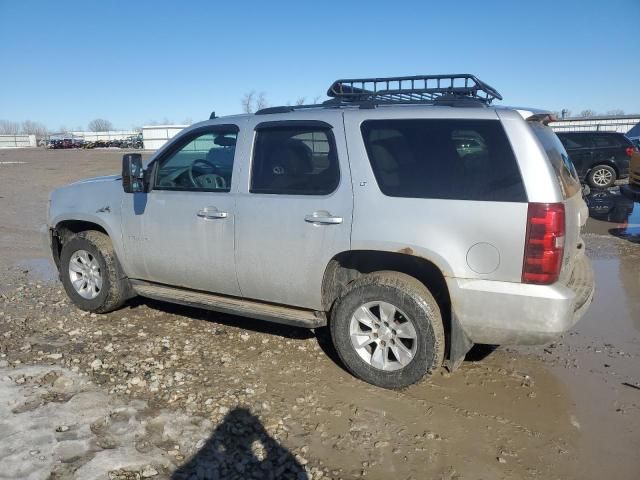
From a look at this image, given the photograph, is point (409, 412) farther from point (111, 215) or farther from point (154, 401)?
point (111, 215)

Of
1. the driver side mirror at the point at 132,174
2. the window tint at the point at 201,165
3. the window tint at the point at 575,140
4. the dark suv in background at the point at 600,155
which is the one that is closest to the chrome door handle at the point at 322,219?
the window tint at the point at 201,165

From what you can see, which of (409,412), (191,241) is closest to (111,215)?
(191,241)

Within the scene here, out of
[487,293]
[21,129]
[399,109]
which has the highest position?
[21,129]

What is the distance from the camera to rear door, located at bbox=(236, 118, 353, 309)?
144 inches

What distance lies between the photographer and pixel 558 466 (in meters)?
2.81

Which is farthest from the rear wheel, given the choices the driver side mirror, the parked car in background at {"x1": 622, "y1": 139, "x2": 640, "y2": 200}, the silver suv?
the driver side mirror

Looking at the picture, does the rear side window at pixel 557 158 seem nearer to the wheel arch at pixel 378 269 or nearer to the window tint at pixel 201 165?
the wheel arch at pixel 378 269

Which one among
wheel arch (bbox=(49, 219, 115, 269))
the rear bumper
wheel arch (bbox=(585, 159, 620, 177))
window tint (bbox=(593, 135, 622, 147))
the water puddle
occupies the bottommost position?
the water puddle

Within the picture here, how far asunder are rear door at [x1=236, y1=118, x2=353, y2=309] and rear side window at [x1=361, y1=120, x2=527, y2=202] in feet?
0.97

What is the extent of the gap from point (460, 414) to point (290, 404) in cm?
114

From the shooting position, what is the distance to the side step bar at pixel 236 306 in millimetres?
3891

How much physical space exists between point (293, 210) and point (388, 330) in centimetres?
112

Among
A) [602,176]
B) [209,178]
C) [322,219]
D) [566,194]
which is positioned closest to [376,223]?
[322,219]

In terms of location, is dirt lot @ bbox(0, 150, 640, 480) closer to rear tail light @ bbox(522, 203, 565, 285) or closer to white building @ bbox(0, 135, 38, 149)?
rear tail light @ bbox(522, 203, 565, 285)
